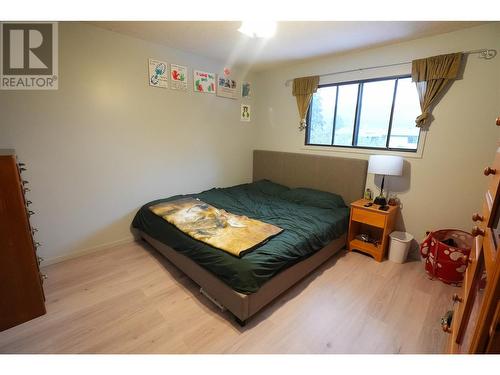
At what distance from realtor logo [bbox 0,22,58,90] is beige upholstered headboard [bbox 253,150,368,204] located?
2.83 metres

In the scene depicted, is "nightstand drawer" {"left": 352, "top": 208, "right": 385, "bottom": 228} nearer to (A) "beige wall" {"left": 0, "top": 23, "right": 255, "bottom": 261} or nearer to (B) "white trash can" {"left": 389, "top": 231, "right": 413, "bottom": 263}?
(B) "white trash can" {"left": 389, "top": 231, "right": 413, "bottom": 263}

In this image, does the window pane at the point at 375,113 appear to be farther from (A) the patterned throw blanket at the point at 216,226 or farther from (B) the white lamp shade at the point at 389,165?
(A) the patterned throw blanket at the point at 216,226

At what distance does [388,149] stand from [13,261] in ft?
11.9

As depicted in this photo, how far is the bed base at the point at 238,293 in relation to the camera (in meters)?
1.62

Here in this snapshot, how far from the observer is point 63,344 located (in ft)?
4.83

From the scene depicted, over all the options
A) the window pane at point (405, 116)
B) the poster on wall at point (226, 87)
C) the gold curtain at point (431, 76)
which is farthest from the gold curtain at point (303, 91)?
the gold curtain at point (431, 76)

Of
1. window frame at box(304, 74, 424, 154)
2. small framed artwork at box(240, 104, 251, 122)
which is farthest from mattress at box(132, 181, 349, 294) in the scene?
small framed artwork at box(240, 104, 251, 122)

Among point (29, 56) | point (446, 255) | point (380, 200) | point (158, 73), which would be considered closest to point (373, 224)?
point (380, 200)

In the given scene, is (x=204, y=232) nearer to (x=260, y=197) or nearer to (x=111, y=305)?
(x=111, y=305)

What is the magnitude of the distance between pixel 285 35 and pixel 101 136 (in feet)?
7.36

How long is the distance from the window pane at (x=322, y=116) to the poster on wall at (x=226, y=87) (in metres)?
1.22

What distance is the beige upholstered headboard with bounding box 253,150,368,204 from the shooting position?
2932 millimetres

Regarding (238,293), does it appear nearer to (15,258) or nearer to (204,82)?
(15,258)

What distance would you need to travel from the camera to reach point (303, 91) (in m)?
3.30
